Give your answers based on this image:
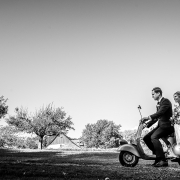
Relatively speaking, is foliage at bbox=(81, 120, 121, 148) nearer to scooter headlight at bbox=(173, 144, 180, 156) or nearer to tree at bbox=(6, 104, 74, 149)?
tree at bbox=(6, 104, 74, 149)

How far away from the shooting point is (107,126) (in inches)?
4523

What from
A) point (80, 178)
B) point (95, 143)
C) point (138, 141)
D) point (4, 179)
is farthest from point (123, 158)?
point (95, 143)

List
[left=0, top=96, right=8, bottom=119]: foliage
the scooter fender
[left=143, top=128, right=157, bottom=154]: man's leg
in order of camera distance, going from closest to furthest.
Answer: the scooter fender
[left=143, top=128, right=157, bottom=154]: man's leg
[left=0, top=96, right=8, bottom=119]: foliage

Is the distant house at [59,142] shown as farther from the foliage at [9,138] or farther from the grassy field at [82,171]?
Answer: the grassy field at [82,171]

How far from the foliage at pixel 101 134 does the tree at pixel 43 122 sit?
52.3m

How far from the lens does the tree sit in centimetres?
5116

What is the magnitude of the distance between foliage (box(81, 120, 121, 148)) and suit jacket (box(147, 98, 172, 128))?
9990 centimetres

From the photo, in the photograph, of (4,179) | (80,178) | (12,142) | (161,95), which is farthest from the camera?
(12,142)

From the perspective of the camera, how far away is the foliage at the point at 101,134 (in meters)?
107

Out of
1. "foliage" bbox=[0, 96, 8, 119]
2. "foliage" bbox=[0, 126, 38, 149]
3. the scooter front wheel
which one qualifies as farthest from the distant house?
the scooter front wheel

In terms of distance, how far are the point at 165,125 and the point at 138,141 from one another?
2.63ft

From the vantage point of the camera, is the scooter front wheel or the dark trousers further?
the scooter front wheel

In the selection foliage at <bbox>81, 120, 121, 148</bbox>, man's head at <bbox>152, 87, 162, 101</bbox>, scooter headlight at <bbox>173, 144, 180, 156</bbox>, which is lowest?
scooter headlight at <bbox>173, 144, 180, 156</bbox>

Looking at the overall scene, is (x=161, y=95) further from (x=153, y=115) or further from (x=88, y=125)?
(x=88, y=125)
